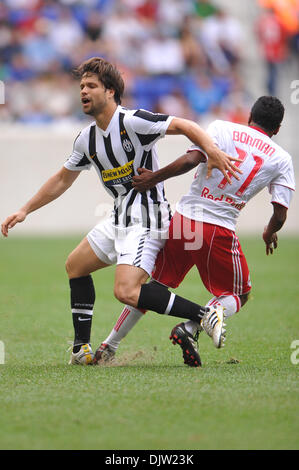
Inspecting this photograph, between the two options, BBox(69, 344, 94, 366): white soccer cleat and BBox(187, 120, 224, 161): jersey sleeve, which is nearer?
BBox(187, 120, 224, 161): jersey sleeve

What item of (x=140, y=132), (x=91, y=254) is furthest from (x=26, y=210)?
(x=140, y=132)

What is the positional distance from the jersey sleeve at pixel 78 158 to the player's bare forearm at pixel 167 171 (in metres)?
0.49

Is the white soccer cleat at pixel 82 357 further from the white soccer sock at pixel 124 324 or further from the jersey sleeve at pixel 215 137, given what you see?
the jersey sleeve at pixel 215 137

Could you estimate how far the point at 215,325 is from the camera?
17.1 feet

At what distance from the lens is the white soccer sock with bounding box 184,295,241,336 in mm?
5488

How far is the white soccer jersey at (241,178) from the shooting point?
17.6 ft

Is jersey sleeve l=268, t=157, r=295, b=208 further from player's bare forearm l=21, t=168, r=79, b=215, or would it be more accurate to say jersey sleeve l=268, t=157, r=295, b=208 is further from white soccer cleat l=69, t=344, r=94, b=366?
white soccer cleat l=69, t=344, r=94, b=366

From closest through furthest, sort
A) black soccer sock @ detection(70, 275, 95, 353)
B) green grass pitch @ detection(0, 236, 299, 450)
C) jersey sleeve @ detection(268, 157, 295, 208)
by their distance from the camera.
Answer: green grass pitch @ detection(0, 236, 299, 450)
jersey sleeve @ detection(268, 157, 295, 208)
black soccer sock @ detection(70, 275, 95, 353)

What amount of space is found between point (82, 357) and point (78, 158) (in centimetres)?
145

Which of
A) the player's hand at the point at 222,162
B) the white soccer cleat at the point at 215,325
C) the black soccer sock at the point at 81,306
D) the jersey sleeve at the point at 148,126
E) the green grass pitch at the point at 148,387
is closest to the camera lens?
the green grass pitch at the point at 148,387

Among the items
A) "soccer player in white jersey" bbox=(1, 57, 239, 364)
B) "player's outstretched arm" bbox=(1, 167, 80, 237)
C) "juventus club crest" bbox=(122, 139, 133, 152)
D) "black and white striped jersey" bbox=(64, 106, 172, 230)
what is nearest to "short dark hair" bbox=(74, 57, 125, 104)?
"soccer player in white jersey" bbox=(1, 57, 239, 364)

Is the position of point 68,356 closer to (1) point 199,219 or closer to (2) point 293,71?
(1) point 199,219

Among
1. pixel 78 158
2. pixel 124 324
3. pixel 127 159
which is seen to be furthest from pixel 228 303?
pixel 78 158

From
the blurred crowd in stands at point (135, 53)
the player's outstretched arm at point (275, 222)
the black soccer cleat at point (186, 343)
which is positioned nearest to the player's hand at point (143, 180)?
the player's outstretched arm at point (275, 222)
